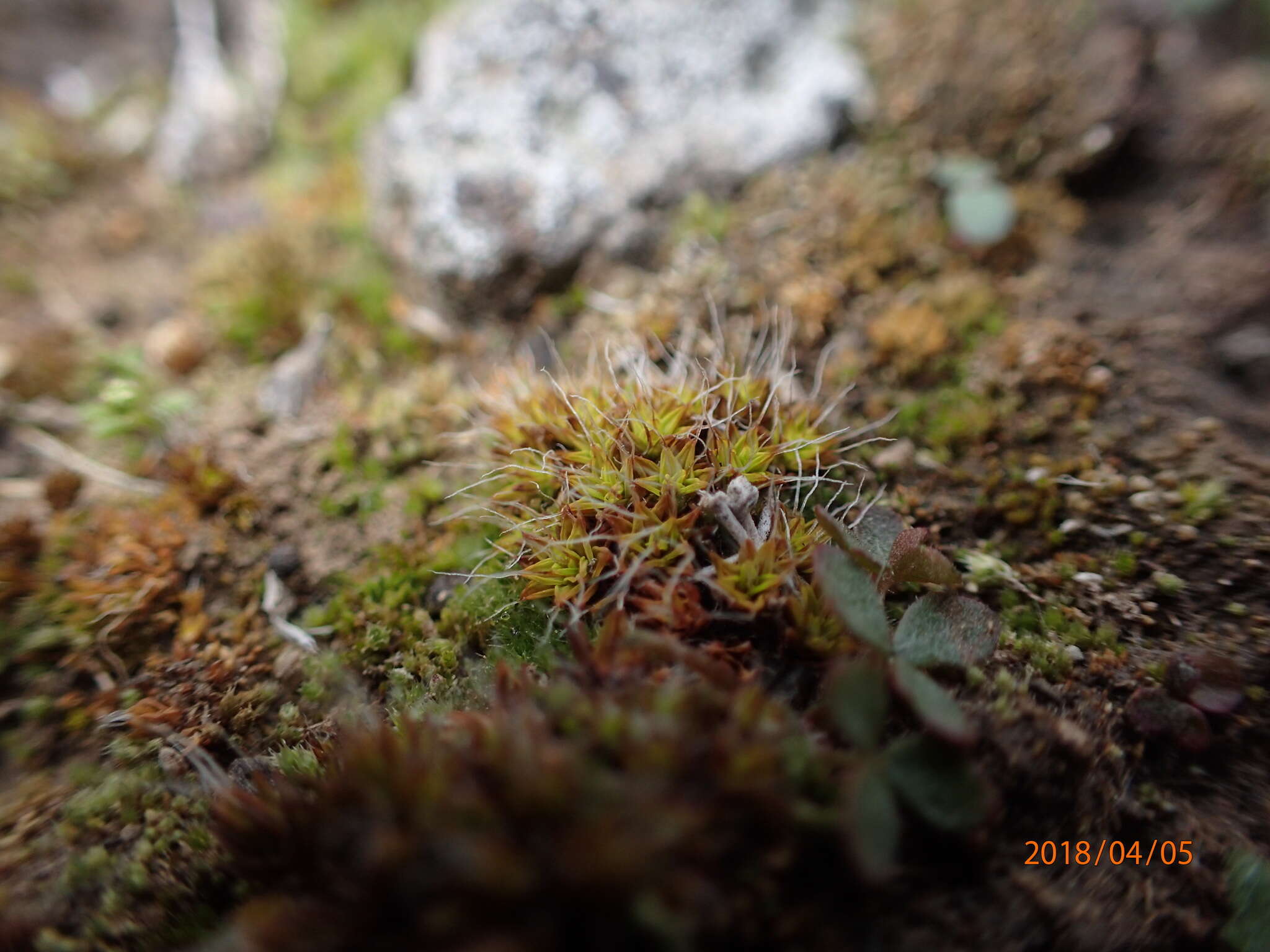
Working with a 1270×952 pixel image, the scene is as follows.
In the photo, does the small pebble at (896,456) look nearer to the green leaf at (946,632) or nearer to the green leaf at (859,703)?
the green leaf at (946,632)

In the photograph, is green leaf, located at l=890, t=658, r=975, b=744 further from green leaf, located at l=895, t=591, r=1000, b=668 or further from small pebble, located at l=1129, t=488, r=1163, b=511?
small pebble, located at l=1129, t=488, r=1163, b=511

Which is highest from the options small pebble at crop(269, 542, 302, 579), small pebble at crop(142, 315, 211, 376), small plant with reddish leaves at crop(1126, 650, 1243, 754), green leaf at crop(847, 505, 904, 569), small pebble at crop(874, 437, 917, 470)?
small pebble at crop(142, 315, 211, 376)

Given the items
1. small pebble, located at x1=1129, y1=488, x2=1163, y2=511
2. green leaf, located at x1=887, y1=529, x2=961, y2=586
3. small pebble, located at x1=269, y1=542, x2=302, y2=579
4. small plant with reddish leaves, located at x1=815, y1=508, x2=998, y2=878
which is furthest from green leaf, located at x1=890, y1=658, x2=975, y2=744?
small pebble, located at x1=269, y1=542, x2=302, y2=579

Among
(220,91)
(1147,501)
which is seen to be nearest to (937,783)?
(1147,501)

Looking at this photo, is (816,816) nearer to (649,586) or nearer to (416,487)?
(649,586)

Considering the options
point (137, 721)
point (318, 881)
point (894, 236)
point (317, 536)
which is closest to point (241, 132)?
point (317, 536)

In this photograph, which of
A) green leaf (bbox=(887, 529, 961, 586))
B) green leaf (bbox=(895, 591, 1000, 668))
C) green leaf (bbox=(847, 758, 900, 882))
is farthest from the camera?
green leaf (bbox=(887, 529, 961, 586))

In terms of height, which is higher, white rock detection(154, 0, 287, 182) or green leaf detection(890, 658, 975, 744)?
white rock detection(154, 0, 287, 182)
